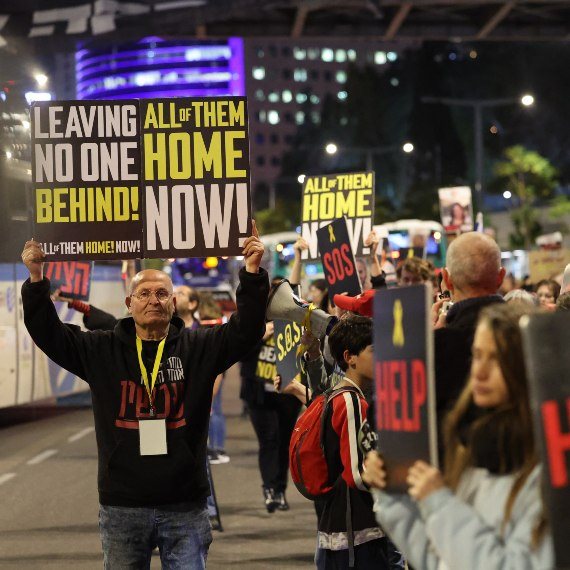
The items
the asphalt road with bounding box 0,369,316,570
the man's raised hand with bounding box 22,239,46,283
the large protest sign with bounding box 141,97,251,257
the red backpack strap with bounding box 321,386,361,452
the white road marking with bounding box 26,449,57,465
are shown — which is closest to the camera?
the red backpack strap with bounding box 321,386,361,452

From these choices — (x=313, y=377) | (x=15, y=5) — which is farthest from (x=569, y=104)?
(x=313, y=377)

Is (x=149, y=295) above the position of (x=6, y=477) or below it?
above

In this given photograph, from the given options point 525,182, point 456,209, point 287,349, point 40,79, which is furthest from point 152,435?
point 525,182

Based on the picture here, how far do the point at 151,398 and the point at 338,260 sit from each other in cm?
396

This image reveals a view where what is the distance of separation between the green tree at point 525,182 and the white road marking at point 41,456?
41815 mm

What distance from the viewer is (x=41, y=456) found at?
54.6 feet

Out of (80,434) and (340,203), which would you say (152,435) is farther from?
(80,434)

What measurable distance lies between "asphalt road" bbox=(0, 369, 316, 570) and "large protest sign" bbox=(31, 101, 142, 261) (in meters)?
3.43

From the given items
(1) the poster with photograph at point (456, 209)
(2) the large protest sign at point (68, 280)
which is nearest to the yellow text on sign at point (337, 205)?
(2) the large protest sign at point (68, 280)

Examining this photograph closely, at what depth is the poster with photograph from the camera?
2309 cm

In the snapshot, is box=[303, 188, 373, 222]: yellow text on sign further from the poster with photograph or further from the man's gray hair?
the poster with photograph

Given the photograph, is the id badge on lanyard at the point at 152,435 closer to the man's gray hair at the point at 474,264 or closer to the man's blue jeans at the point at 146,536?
the man's blue jeans at the point at 146,536

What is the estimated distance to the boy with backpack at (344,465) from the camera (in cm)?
588

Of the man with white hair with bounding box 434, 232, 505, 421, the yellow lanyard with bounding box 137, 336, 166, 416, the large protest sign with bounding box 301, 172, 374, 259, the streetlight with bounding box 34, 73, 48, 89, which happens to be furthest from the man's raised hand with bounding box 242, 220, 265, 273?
the streetlight with bounding box 34, 73, 48, 89
